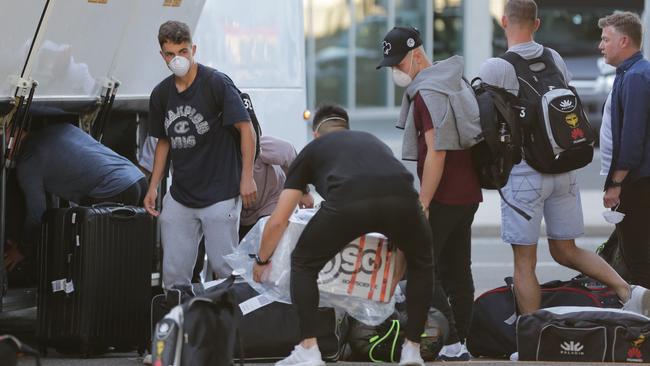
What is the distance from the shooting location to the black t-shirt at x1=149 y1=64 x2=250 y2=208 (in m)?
7.09

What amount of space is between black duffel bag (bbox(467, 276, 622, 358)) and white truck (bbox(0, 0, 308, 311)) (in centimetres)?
253

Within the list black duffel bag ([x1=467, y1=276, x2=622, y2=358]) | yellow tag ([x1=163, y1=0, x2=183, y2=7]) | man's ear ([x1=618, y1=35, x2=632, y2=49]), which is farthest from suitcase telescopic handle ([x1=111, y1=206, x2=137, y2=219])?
man's ear ([x1=618, y1=35, x2=632, y2=49])

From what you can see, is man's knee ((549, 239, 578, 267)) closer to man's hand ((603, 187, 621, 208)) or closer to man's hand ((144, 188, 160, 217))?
man's hand ((603, 187, 621, 208))

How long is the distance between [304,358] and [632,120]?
262 cm

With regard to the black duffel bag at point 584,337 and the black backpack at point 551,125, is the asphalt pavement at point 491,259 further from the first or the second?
the black backpack at point 551,125

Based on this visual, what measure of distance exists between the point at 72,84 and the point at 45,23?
0.57m

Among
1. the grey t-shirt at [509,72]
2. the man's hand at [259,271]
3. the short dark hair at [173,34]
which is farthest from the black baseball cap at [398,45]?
the man's hand at [259,271]

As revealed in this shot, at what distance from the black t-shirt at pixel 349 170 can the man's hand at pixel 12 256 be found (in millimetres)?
2589

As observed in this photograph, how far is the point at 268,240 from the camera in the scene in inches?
247

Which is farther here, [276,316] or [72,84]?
[72,84]

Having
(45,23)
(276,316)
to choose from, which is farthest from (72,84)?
(276,316)

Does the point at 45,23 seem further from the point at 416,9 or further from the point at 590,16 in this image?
the point at 590,16

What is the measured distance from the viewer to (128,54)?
823cm

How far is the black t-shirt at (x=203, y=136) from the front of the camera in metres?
7.09
